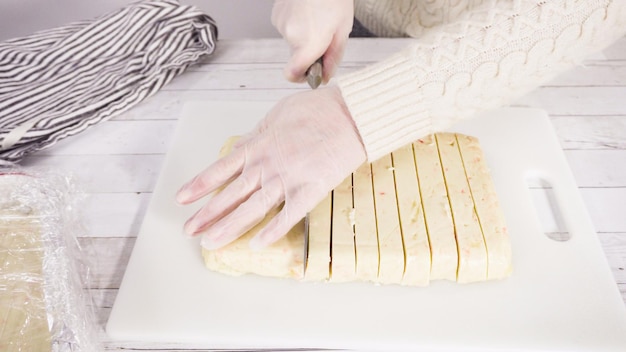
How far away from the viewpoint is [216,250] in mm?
1217

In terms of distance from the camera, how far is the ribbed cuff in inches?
48.2

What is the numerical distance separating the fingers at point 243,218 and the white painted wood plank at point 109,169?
370mm

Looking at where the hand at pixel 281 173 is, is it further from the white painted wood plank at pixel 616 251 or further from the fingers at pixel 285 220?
the white painted wood plank at pixel 616 251

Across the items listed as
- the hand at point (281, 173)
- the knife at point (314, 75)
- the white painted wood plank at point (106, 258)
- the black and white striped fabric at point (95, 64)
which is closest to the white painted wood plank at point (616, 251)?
the hand at point (281, 173)

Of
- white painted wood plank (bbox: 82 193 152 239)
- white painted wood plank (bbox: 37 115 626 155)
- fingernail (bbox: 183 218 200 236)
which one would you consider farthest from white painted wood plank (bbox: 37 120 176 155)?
fingernail (bbox: 183 218 200 236)

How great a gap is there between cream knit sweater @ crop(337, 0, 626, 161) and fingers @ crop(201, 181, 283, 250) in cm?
20

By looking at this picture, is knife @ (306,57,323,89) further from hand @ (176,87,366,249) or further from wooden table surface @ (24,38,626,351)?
wooden table surface @ (24,38,626,351)

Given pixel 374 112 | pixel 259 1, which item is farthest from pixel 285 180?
pixel 259 1

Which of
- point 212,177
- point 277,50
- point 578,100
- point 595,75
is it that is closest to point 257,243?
point 212,177

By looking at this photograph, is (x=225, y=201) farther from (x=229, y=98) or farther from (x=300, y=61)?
(x=229, y=98)

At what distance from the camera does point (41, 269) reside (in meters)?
1.06

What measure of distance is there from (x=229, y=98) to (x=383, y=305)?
81 cm

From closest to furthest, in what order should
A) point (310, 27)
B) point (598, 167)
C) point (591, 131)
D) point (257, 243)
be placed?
point (257, 243), point (310, 27), point (598, 167), point (591, 131)

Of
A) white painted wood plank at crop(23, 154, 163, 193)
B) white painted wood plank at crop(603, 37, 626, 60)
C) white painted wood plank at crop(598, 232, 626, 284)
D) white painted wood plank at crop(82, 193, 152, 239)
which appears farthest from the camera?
white painted wood plank at crop(603, 37, 626, 60)
